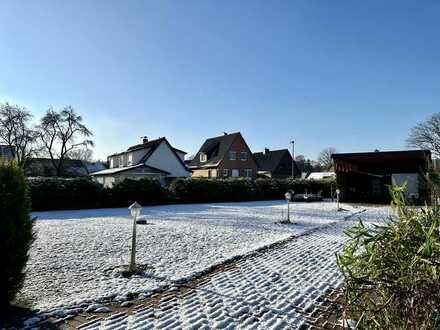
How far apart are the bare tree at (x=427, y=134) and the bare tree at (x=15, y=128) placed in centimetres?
4525

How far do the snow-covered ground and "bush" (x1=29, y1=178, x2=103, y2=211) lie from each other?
6.86m

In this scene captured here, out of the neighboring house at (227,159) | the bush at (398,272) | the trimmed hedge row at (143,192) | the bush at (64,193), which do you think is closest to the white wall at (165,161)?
the neighboring house at (227,159)

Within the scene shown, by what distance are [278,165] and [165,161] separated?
21.9 meters

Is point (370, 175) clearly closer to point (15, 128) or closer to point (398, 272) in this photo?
point (398, 272)

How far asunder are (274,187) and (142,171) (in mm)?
12611

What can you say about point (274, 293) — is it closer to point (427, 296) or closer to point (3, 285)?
point (427, 296)

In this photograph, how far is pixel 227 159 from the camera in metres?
37.8

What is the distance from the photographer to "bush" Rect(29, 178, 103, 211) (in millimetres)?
16844

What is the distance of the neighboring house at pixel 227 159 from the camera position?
37656 mm

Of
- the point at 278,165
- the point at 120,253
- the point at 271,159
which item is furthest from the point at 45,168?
the point at 120,253

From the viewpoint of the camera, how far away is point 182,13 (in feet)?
31.8

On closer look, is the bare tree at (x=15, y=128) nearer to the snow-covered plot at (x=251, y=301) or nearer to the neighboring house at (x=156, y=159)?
the neighboring house at (x=156, y=159)

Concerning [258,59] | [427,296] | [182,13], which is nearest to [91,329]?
[427,296]

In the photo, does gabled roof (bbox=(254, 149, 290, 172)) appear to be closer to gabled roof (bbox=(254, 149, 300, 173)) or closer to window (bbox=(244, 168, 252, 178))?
gabled roof (bbox=(254, 149, 300, 173))
